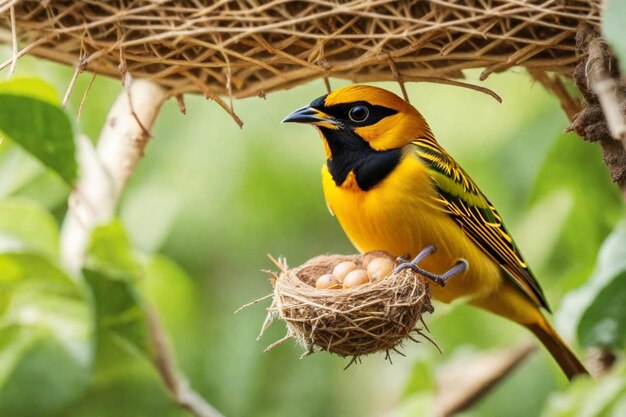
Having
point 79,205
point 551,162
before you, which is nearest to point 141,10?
point 79,205

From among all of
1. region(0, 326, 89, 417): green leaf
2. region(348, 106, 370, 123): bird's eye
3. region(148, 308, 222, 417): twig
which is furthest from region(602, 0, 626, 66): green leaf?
region(0, 326, 89, 417): green leaf

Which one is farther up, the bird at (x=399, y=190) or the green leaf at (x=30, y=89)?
the green leaf at (x=30, y=89)

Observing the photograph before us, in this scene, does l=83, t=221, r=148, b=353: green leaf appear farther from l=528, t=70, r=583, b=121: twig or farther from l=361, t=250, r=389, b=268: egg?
l=528, t=70, r=583, b=121: twig

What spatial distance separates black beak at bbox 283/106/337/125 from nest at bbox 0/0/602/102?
0.17 ft

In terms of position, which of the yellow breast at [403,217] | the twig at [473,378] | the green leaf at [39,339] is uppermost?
the yellow breast at [403,217]

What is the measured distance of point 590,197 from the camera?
2326 mm

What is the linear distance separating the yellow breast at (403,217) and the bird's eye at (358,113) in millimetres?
101

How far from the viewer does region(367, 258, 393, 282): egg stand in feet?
5.42

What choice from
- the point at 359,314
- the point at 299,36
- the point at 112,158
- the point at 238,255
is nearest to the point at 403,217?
the point at 359,314

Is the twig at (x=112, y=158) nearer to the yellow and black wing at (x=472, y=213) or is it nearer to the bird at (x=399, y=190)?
the bird at (x=399, y=190)

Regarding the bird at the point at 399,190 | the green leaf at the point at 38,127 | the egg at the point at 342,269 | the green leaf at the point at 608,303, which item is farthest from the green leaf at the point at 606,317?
the green leaf at the point at 38,127

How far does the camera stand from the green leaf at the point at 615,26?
3.73 feet

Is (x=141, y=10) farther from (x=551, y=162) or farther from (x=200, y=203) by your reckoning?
(x=200, y=203)

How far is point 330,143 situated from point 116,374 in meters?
1.00
